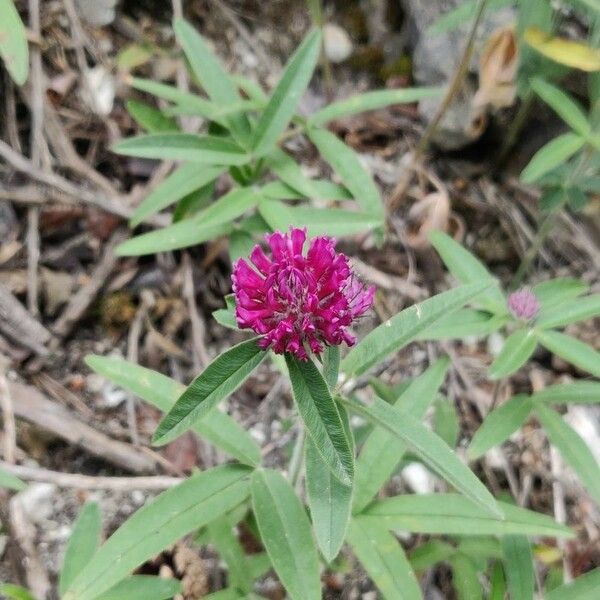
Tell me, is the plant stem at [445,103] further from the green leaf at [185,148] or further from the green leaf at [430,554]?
the green leaf at [430,554]

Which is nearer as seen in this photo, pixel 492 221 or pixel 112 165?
pixel 112 165

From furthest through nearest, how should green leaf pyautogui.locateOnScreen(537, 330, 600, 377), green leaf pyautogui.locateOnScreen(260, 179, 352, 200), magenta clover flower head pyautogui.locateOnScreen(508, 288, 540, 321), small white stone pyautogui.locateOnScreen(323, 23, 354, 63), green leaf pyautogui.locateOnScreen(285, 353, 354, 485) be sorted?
small white stone pyautogui.locateOnScreen(323, 23, 354, 63), green leaf pyautogui.locateOnScreen(260, 179, 352, 200), magenta clover flower head pyautogui.locateOnScreen(508, 288, 540, 321), green leaf pyautogui.locateOnScreen(537, 330, 600, 377), green leaf pyautogui.locateOnScreen(285, 353, 354, 485)

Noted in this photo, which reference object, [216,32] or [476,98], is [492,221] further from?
[216,32]

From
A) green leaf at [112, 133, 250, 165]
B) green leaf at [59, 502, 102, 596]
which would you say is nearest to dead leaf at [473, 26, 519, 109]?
green leaf at [112, 133, 250, 165]

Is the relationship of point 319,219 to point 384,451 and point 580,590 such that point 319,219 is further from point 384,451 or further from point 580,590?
point 580,590

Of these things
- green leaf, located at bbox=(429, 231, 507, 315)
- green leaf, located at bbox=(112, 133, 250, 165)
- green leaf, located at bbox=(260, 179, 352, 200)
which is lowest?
green leaf, located at bbox=(429, 231, 507, 315)

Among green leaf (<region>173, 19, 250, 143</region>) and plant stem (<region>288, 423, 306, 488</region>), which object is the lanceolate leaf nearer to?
green leaf (<region>173, 19, 250, 143</region>)

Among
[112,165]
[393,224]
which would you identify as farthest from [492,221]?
[112,165]
